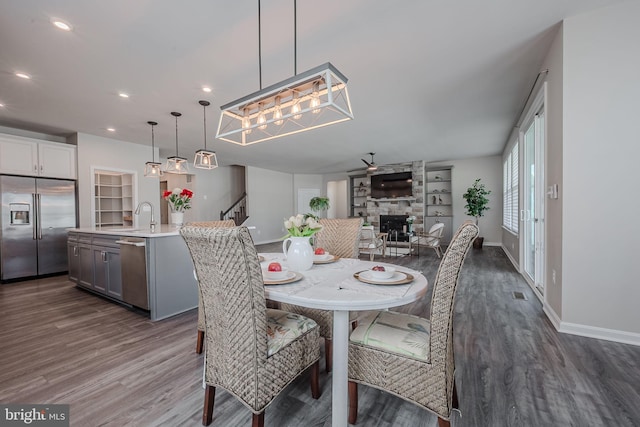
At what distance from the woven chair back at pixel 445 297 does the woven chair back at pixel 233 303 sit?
2.50ft

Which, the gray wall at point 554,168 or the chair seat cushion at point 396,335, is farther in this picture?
the gray wall at point 554,168

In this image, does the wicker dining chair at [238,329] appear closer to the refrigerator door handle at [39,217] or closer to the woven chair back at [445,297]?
the woven chair back at [445,297]

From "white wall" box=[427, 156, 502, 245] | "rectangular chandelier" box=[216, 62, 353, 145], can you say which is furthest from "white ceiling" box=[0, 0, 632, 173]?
"white wall" box=[427, 156, 502, 245]

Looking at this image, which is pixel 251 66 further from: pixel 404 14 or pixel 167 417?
pixel 167 417

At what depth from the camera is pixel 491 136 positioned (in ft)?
18.6

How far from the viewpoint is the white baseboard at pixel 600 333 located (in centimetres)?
213

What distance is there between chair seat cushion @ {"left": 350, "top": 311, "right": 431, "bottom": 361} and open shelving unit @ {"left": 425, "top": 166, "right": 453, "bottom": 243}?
7.79m

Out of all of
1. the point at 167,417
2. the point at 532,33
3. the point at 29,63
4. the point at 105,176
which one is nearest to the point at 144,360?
the point at 167,417

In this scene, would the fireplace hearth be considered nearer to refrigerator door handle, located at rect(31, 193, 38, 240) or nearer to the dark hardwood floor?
the dark hardwood floor

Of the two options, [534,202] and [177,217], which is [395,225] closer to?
[534,202]

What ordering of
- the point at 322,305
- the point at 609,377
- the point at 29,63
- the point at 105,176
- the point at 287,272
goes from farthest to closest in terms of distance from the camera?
the point at 105,176 → the point at 29,63 → the point at 609,377 → the point at 287,272 → the point at 322,305

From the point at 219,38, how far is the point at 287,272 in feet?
6.98

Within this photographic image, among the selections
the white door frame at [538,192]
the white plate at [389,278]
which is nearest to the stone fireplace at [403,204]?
the white door frame at [538,192]

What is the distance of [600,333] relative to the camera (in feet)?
7.29
